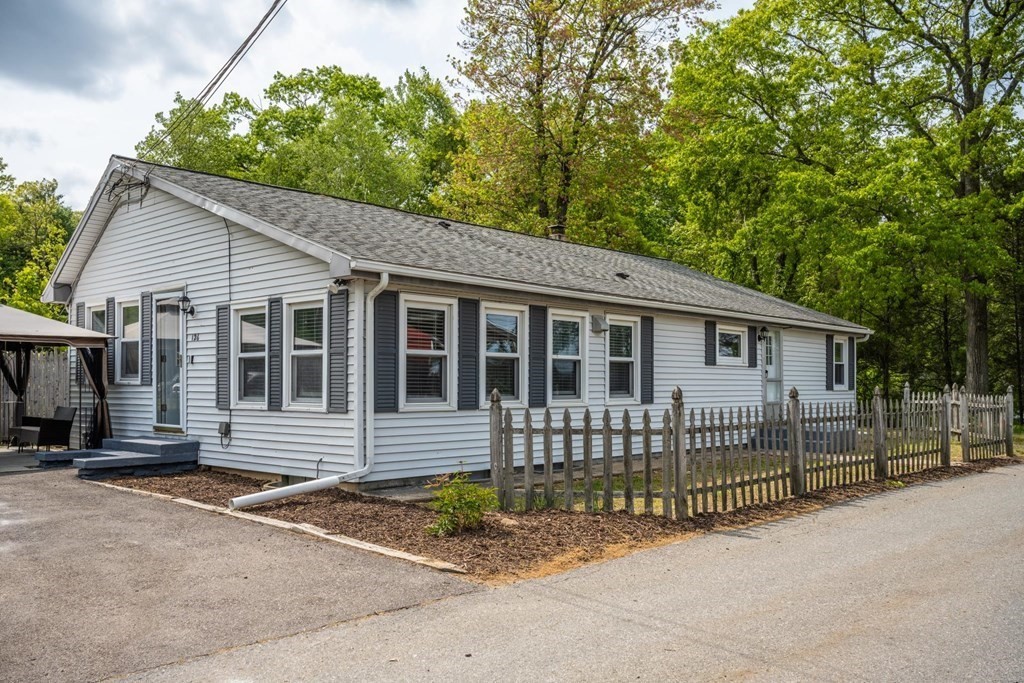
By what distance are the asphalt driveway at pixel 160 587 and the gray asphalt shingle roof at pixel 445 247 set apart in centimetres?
391

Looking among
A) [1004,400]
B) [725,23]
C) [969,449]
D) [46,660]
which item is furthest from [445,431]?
[725,23]

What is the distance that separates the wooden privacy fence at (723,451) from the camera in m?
9.09

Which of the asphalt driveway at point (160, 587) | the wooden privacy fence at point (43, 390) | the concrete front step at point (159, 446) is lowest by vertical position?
the asphalt driveway at point (160, 587)

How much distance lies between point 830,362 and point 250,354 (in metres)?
15.5

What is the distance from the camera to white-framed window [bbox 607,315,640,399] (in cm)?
1441

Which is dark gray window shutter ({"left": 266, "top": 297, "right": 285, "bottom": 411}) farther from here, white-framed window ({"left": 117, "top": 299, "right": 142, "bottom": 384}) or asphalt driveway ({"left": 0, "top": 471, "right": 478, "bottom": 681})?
white-framed window ({"left": 117, "top": 299, "right": 142, "bottom": 384})

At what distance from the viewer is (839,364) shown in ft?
72.5

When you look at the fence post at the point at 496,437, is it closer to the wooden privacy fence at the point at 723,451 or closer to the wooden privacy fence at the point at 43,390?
the wooden privacy fence at the point at 723,451

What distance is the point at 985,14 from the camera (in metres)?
26.0

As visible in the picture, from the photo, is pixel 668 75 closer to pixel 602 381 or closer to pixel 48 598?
pixel 602 381

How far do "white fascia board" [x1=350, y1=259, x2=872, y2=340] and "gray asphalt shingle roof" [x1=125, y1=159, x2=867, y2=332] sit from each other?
0.07m

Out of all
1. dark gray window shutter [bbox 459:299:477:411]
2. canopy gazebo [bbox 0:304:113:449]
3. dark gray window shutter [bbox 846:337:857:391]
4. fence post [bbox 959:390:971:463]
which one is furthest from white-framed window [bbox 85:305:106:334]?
dark gray window shutter [bbox 846:337:857:391]

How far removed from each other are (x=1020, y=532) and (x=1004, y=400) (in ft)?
31.4

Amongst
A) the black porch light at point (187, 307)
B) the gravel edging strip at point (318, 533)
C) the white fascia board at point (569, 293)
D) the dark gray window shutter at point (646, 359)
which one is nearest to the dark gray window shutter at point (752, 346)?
the white fascia board at point (569, 293)
